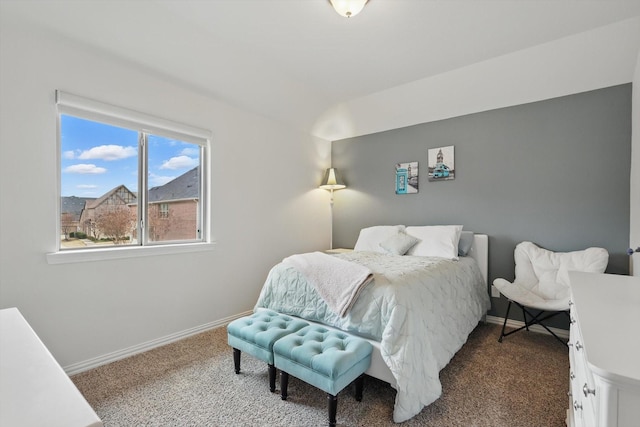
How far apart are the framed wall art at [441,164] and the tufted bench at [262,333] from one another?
2437 mm

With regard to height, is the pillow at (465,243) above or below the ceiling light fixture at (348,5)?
below

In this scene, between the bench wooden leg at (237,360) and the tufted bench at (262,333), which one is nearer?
the tufted bench at (262,333)

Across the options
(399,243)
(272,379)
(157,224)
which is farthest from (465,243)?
(157,224)

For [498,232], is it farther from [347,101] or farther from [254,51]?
[254,51]

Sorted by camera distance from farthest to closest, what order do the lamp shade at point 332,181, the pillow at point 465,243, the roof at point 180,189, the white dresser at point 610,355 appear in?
the lamp shade at point 332,181, the pillow at point 465,243, the roof at point 180,189, the white dresser at point 610,355

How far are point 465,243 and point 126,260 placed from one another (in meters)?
3.18

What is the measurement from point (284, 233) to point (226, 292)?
103cm

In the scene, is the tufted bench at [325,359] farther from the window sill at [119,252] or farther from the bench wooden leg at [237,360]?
the window sill at [119,252]

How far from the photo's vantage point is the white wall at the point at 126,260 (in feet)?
6.18

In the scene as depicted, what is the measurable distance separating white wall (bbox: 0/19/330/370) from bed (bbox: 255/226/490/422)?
88 centimetres

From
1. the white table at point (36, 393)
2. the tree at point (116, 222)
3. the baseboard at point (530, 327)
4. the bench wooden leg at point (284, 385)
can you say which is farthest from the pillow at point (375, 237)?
the white table at point (36, 393)

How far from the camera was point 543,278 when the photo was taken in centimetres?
269

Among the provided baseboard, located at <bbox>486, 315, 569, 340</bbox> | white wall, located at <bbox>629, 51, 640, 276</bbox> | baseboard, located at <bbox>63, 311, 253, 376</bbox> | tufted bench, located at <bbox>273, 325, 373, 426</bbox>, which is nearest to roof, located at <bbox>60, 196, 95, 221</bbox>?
baseboard, located at <bbox>63, 311, 253, 376</bbox>

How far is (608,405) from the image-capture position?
2.01 ft
